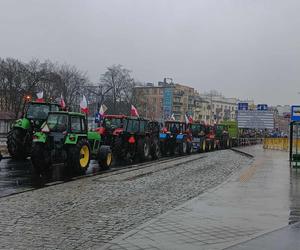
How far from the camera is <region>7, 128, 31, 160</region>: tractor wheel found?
67.9 feet

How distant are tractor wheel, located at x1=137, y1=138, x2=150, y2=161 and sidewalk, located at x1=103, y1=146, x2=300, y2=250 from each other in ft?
39.6

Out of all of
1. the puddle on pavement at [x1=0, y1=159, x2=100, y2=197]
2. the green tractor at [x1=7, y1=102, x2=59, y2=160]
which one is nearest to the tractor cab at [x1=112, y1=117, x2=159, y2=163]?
the puddle on pavement at [x1=0, y1=159, x2=100, y2=197]

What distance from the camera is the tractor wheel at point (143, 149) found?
25.8m

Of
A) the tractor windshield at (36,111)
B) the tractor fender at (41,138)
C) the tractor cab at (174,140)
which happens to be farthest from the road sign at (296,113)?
the tractor fender at (41,138)

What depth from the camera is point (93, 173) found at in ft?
59.3

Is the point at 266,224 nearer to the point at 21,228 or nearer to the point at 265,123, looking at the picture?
the point at 21,228

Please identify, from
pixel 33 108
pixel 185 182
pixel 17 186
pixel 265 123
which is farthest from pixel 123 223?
pixel 265 123

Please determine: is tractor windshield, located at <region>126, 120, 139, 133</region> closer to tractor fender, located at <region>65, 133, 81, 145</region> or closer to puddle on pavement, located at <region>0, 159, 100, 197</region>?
puddle on pavement, located at <region>0, 159, 100, 197</region>

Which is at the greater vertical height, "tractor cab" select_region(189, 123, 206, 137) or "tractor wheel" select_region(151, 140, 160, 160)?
"tractor cab" select_region(189, 123, 206, 137)

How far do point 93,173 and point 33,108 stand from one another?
4910mm

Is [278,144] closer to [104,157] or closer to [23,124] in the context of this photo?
[104,157]

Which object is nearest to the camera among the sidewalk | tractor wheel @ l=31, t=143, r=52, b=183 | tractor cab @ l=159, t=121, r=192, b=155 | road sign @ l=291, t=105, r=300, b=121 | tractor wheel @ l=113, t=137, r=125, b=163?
the sidewalk

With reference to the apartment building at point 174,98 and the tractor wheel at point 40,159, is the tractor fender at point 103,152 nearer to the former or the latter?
the tractor wheel at point 40,159

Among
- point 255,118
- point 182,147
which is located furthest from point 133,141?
point 255,118
